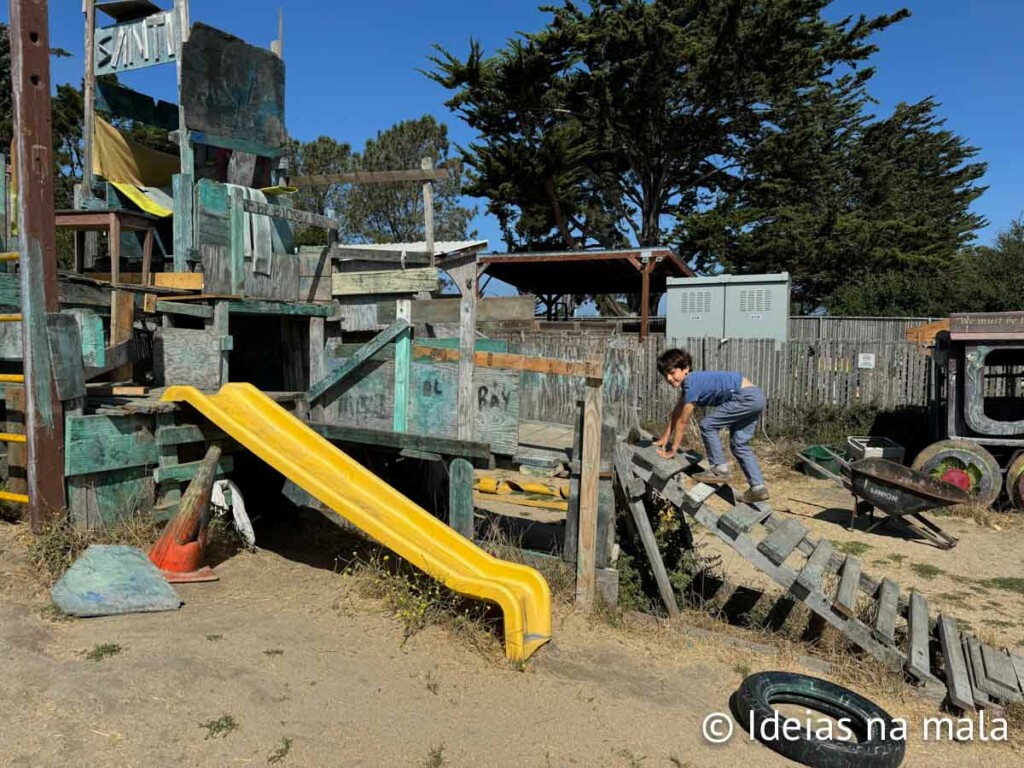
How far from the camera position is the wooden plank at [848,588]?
4.79 m

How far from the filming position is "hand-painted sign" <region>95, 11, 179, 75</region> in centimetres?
701

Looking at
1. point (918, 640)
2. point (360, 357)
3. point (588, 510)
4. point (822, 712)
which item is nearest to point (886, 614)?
point (918, 640)

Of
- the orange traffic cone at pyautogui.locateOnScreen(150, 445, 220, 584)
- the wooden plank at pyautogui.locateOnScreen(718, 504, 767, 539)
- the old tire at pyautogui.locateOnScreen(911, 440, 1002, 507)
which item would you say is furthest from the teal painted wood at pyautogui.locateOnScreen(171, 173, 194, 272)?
the old tire at pyautogui.locateOnScreen(911, 440, 1002, 507)

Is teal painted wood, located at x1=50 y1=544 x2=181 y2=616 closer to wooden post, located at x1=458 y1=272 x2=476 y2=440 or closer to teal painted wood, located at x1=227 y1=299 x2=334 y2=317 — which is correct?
wooden post, located at x1=458 y1=272 x2=476 y2=440

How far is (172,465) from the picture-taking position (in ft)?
18.6

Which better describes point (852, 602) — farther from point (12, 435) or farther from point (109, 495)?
point (12, 435)

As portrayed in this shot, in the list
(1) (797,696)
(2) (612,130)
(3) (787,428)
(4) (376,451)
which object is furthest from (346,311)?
(2) (612,130)

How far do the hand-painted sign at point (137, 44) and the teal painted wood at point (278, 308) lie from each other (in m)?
2.59

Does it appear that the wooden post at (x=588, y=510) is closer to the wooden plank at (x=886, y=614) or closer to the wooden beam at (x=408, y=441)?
the wooden beam at (x=408, y=441)

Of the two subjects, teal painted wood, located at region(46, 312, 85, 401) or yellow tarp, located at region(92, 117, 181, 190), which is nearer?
teal painted wood, located at region(46, 312, 85, 401)

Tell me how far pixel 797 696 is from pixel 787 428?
983 centimetres

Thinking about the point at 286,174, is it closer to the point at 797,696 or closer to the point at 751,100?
the point at 797,696

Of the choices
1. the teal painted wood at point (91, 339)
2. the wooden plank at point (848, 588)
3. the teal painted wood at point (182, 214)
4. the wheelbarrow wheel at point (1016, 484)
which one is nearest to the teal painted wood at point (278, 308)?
the teal painted wood at point (182, 214)

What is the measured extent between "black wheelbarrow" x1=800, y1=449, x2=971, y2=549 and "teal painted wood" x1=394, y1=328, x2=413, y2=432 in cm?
569
